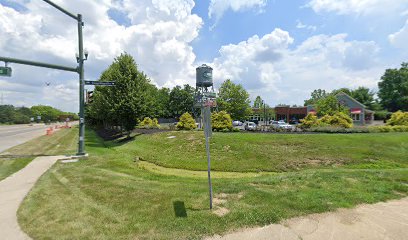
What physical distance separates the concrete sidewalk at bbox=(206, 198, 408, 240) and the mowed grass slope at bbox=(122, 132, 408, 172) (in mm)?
8422

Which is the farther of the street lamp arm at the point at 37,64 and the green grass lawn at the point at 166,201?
the street lamp arm at the point at 37,64

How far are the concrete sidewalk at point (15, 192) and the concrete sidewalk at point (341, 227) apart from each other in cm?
359

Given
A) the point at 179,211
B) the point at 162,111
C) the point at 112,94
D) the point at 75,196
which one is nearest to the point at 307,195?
the point at 179,211

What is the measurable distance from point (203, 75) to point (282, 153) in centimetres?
1370

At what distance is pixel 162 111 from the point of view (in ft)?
261

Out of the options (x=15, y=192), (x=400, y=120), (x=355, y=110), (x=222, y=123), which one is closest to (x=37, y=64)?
(x=15, y=192)

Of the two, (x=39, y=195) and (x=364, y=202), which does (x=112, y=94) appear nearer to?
(x=39, y=195)

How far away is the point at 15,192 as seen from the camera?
732 cm

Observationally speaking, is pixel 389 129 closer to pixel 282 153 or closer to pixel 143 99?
pixel 282 153

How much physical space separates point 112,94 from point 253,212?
69.5 ft

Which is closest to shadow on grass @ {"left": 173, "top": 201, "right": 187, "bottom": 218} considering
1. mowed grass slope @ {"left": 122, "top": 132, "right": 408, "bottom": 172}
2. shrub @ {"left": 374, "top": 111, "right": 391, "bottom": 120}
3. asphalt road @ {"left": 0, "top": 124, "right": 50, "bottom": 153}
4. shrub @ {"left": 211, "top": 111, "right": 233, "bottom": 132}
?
mowed grass slope @ {"left": 122, "top": 132, "right": 408, "bottom": 172}

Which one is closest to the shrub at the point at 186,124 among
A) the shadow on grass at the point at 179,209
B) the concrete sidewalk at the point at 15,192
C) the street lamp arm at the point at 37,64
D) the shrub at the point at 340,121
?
the shrub at the point at 340,121

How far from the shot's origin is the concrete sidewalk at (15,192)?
15.8ft

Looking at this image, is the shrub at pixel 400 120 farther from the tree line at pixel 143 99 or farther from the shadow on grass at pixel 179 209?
the shadow on grass at pixel 179 209
